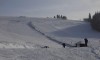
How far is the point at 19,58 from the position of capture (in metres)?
11.4

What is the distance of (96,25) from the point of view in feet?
245

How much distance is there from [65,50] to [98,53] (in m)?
1.76

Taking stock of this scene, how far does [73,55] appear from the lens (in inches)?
491

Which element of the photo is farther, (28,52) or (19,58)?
(28,52)

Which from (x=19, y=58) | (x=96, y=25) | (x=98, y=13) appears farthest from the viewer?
(x=98, y=13)

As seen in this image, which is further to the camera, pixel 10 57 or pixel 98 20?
pixel 98 20

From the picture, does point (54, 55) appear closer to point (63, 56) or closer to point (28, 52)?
point (63, 56)

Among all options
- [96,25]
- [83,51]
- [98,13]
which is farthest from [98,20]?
[83,51]

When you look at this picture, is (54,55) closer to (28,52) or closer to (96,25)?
(28,52)

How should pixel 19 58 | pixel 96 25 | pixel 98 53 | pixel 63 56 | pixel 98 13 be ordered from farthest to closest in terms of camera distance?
pixel 98 13 → pixel 96 25 → pixel 98 53 → pixel 63 56 → pixel 19 58

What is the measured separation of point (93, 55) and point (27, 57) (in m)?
3.49

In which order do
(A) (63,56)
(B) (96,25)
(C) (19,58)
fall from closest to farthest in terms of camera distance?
(C) (19,58) < (A) (63,56) < (B) (96,25)

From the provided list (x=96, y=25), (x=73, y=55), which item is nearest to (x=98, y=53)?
(x=73, y=55)

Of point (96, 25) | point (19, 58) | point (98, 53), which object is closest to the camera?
point (19, 58)
